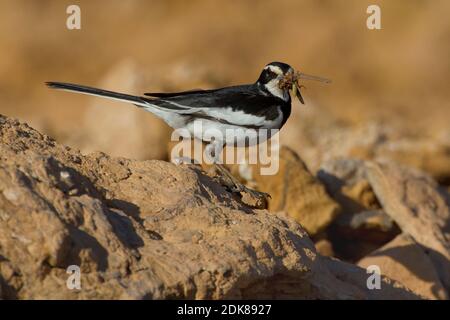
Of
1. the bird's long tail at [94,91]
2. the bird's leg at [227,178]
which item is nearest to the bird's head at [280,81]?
the bird's leg at [227,178]

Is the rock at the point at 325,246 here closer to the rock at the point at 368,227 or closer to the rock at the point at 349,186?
the rock at the point at 368,227

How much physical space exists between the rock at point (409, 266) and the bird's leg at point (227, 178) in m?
1.39

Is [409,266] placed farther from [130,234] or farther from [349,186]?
[130,234]

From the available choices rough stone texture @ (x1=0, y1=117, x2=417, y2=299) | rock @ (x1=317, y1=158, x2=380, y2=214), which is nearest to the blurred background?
rock @ (x1=317, y1=158, x2=380, y2=214)

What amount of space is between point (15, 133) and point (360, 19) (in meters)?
13.6

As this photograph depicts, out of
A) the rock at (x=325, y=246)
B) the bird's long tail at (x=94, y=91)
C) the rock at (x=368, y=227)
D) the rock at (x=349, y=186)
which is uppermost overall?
the bird's long tail at (x=94, y=91)

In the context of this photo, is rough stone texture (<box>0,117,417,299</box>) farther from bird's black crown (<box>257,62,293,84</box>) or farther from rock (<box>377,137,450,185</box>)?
rock (<box>377,137,450,185</box>)

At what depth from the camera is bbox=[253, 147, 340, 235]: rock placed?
8859 mm

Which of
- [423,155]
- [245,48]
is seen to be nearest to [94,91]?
[423,155]

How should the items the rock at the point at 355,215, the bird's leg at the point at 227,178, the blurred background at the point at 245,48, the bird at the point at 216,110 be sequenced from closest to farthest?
the bird's leg at the point at 227,178, the bird at the point at 216,110, the rock at the point at 355,215, the blurred background at the point at 245,48

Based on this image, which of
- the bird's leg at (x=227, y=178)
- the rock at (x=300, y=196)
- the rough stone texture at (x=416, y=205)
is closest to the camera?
the bird's leg at (x=227, y=178)

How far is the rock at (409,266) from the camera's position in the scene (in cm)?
778

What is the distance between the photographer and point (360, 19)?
60.1 feet

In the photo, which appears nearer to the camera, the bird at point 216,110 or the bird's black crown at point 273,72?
the bird at point 216,110
